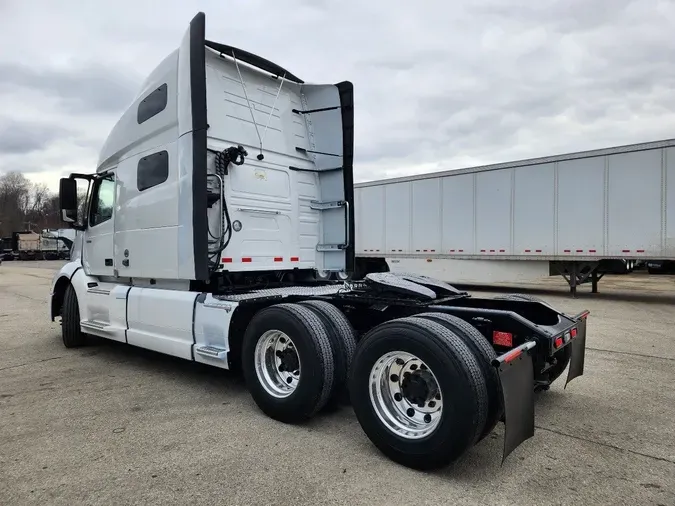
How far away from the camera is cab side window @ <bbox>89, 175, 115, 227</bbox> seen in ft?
20.8

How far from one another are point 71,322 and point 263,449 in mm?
4724

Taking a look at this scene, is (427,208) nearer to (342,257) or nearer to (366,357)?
(342,257)

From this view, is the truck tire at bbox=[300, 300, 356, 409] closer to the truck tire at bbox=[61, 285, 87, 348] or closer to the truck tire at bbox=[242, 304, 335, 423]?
Result: the truck tire at bbox=[242, 304, 335, 423]

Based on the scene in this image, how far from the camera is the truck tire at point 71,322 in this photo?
6840 mm

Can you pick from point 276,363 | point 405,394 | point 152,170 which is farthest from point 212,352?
point 152,170

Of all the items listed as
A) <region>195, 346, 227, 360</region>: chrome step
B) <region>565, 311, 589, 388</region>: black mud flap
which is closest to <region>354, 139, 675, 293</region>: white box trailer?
<region>565, 311, 589, 388</region>: black mud flap

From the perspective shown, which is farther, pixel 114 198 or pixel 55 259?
pixel 55 259

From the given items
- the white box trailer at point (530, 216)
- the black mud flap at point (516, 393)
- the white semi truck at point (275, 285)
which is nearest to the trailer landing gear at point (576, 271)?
the white box trailer at point (530, 216)

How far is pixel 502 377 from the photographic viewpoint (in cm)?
281

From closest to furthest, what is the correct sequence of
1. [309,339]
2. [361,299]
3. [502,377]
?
[502,377] < [309,339] < [361,299]

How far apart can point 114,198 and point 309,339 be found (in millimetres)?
3859

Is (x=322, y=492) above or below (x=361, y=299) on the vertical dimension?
below

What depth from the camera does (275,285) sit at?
18.9 ft

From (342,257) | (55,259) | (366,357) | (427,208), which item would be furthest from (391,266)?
(55,259)
